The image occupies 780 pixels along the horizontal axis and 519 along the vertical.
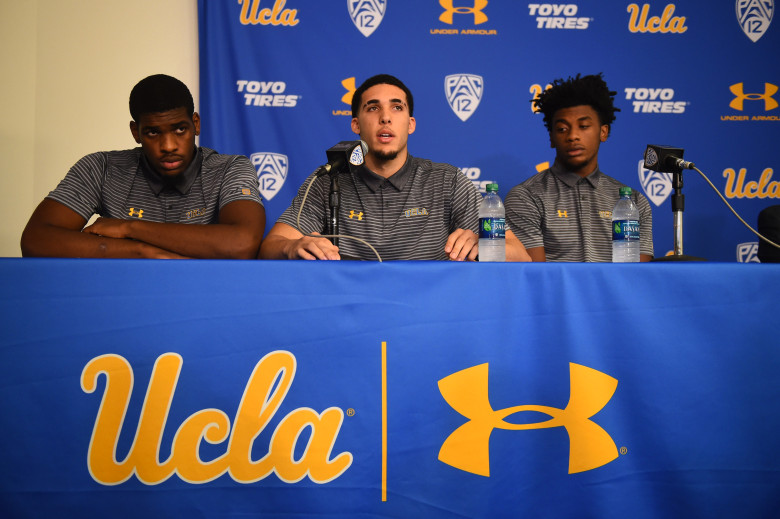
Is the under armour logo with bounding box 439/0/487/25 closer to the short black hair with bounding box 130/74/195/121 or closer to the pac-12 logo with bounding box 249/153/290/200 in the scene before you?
the pac-12 logo with bounding box 249/153/290/200

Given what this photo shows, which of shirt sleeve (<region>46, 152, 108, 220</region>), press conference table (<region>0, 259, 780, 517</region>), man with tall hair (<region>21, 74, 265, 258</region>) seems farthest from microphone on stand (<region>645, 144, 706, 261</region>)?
shirt sleeve (<region>46, 152, 108, 220</region>)

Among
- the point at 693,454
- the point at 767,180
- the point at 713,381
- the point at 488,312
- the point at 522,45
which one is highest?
the point at 522,45

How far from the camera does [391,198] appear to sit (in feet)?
6.73

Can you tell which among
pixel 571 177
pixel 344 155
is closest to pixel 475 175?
pixel 571 177

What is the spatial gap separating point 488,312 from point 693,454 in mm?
499

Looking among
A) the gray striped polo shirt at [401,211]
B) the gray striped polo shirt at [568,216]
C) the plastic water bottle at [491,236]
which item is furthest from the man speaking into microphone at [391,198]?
the plastic water bottle at [491,236]

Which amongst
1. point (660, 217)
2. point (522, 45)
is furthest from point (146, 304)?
point (660, 217)

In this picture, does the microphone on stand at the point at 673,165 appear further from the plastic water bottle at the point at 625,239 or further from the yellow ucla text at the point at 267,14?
the yellow ucla text at the point at 267,14

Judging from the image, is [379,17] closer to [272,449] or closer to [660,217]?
[660,217]

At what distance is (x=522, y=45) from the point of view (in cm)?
277

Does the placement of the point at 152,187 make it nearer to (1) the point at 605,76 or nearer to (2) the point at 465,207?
(2) the point at 465,207

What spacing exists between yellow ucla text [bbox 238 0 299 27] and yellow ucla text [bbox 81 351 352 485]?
6.65 ft

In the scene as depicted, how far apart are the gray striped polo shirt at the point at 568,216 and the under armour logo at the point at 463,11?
2.98ft

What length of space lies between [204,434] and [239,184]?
970 millimetres
